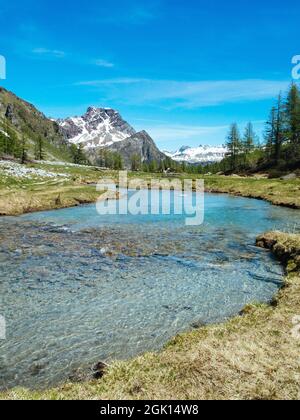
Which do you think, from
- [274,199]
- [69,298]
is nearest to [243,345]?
[69,298]

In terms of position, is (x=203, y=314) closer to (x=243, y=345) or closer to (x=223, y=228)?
(x=243, y=345)

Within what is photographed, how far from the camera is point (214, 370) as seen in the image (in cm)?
955

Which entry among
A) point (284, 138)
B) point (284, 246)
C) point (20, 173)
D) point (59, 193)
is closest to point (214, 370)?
point (284, 246)

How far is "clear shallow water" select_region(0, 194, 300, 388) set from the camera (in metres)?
12.5

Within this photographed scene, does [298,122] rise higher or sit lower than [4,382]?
higher

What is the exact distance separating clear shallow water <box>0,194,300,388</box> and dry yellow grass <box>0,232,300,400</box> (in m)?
1.60

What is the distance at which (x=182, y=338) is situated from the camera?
1235 cm

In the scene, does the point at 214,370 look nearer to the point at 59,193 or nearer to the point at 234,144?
the point at 59,193

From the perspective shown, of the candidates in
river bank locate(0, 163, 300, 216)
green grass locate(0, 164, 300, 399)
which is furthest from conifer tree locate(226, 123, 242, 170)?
green grass locate(0, 164, 300, 399)

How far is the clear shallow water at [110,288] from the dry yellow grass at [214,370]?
1595 mm

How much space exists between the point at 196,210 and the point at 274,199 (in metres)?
15.4

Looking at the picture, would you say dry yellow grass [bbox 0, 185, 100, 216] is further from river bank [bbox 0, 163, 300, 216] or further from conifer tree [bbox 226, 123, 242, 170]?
conifer tree [bbox 226, 123, 242, 170]

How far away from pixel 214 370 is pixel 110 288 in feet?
30.6

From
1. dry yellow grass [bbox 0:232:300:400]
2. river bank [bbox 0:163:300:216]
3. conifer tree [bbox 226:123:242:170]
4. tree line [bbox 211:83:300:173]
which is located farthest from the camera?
conifer tree [bbox 226:123:242:170]
